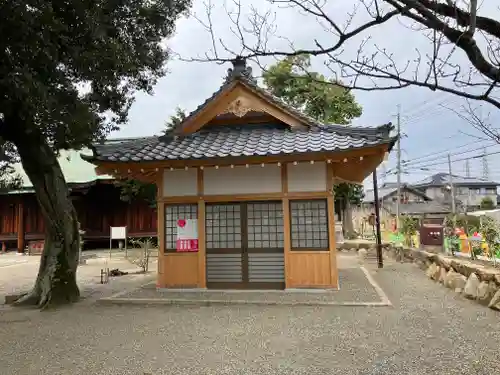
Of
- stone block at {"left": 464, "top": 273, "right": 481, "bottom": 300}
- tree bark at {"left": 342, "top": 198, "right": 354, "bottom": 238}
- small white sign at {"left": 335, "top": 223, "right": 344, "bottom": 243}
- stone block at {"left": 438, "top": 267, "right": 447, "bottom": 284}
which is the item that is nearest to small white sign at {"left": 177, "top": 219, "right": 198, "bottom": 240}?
stone block at {"left": 464, "top": 273, "right": 481, "bottom": 300}

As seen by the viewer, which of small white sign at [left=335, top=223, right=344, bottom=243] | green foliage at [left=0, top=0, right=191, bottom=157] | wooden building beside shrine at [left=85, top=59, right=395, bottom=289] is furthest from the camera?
small white sign at [left=335, top=223, right=344, bottom=243]

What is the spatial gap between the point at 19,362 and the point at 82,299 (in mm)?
3853

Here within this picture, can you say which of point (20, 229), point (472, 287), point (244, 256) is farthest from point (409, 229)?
point (20, 229)

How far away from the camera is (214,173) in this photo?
905 centimetres

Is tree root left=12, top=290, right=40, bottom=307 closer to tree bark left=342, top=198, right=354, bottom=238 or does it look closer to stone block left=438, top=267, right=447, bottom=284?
stone block left=438, top=267, right=447, bottom=284

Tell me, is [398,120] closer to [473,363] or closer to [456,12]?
[473,363]

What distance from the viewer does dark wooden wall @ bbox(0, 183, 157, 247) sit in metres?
20.3

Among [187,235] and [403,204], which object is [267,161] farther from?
[403,204]

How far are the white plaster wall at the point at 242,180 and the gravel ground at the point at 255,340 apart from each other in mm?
2591

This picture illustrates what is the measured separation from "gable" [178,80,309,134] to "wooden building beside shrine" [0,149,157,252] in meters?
11.6

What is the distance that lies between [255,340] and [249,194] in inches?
153

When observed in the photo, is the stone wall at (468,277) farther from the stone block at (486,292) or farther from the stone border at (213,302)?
the stone border at (213,302)

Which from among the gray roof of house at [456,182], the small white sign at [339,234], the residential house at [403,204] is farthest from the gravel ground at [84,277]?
the gray roof of house at [456,182]

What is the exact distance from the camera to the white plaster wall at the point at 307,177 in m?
8.60
